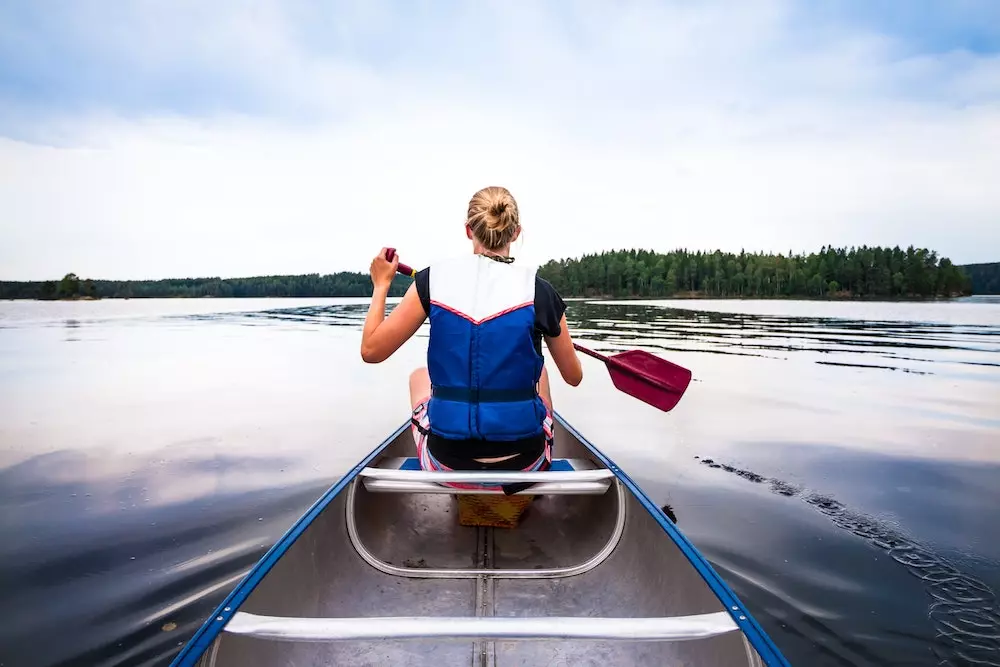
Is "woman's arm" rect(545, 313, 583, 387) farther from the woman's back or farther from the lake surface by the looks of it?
the lake surface

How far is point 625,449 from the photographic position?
7.46 m

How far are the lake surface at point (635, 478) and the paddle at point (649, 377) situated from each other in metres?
1.09

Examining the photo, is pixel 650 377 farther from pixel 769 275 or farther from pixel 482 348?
pixel 769 275

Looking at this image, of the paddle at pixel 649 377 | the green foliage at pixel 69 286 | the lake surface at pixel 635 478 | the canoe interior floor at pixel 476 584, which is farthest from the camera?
the green foliage at pixel 69 286

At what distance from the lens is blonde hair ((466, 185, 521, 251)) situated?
2.92 meters

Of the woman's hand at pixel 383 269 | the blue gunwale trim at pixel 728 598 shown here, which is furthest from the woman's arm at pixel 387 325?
the blue gunwale trim at pixel 728 598

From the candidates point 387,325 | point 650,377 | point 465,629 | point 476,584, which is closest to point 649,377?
point 650,377

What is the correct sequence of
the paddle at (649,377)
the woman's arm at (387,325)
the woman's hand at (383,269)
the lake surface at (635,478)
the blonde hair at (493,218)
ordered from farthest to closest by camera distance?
the paddle at (649,377)
the lake surface at (635,478)
the woman's hand at (383,269)
the blonde hair at (493,218)
the woman's arm at (387,325)

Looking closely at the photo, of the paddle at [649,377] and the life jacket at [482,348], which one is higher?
the life jacket at [482,348]

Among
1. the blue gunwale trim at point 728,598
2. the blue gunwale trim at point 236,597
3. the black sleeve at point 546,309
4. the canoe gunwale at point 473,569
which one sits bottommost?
the canoe gunwale at point 473,569

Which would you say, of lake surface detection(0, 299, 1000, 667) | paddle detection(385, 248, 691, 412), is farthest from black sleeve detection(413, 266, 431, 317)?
lake surface detection(0, 299, 1000, 667)

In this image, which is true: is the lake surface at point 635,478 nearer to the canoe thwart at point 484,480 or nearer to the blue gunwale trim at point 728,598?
the blue gunwale trim at point 728,598

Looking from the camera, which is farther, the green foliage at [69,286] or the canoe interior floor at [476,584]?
the green foliage at [69,286]

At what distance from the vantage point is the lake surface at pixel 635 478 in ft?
11.0
